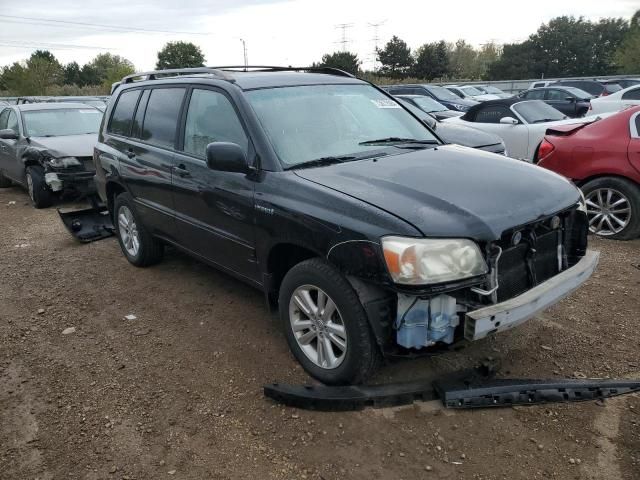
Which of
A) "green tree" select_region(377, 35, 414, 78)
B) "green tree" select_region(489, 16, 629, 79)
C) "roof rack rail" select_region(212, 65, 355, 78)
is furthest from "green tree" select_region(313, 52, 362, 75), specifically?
"roof rack rail" select_region(212, 65, 355, 78)

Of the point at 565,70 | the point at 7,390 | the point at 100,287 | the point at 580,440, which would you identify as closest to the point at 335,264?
the point at 580,440

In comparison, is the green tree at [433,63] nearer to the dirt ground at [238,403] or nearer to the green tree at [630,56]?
the green tree at [630,56]

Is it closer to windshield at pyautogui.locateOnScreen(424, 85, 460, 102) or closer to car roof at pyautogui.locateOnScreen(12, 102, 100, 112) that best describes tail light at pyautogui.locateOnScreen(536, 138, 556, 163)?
car roof at pyautogui.locateOnScreen(12, 102, 100, 112)

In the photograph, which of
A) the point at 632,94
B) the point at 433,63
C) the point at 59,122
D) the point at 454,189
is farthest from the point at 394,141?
the point at 433,63

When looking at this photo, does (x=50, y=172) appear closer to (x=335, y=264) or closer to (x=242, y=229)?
(x=242, y=229)

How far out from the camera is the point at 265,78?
4.02 m

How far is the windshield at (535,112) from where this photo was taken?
9482mm

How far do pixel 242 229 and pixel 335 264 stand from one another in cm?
99

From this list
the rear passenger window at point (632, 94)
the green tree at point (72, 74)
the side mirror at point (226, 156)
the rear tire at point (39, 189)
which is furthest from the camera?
the green tree at point (72, 74)

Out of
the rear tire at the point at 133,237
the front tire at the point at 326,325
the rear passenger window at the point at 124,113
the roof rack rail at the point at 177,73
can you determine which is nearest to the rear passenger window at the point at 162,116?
the roof rack rail at the point at 177,73

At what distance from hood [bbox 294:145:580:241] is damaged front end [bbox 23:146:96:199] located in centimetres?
625

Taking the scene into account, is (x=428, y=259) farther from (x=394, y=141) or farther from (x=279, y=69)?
(x=279, y=69)

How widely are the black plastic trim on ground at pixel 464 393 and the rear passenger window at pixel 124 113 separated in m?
3.41

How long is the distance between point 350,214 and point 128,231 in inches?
142
